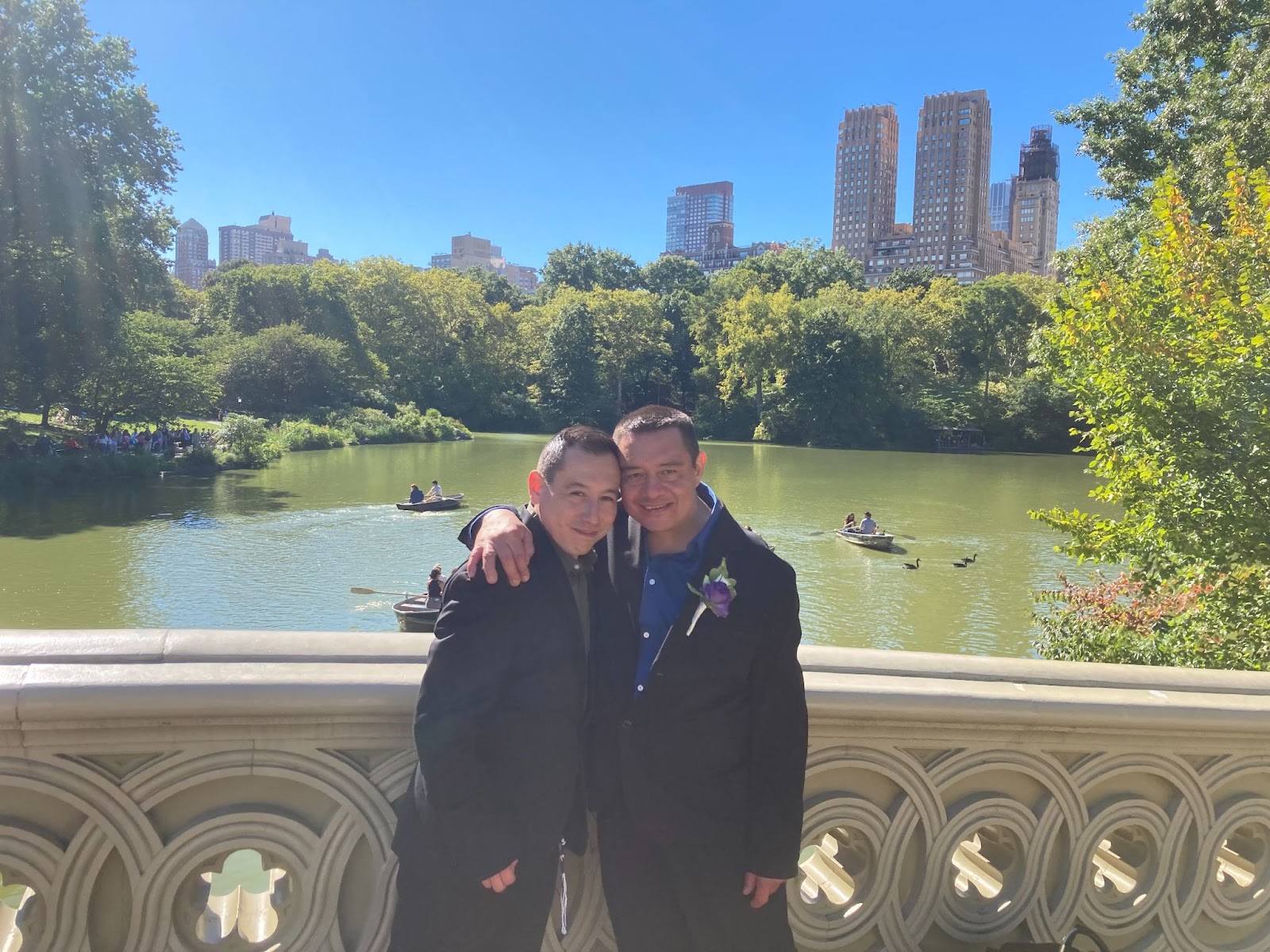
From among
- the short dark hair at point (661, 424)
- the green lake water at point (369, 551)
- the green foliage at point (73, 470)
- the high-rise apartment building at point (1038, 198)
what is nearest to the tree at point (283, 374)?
the green lake water at point (369, 551)

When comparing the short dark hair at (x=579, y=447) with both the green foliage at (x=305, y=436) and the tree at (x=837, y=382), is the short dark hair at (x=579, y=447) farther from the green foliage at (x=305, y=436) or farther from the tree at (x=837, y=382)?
the tree at (x=837, y=382)

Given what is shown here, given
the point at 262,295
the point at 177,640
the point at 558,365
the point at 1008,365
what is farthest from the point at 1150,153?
the point at 262,295

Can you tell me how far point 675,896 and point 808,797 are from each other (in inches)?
14.7

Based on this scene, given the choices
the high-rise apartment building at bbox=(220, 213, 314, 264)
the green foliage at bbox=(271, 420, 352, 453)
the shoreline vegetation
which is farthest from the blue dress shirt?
the high-rise apartment building at bbox=(220, 213, 314, 264)

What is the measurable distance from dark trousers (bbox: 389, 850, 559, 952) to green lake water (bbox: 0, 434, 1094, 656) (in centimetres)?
1207

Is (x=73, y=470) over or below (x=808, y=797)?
below

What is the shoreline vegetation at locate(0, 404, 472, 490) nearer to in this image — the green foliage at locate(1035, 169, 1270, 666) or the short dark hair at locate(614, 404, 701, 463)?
the green foliage at locate(1035, 169, 1270, 666)

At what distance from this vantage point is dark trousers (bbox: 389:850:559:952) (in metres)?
1.60

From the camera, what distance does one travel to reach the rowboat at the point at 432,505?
24609 mm

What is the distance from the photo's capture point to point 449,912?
5.29 ft

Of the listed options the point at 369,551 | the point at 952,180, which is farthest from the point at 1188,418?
the point at 952,180

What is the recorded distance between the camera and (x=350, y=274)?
2501 inches

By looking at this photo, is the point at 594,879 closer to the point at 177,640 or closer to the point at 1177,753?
the point at 177,640

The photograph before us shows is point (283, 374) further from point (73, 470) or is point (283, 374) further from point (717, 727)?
point (717, 727)
